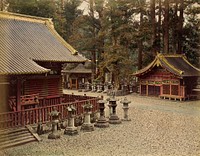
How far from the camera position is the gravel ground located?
1144 centimetres

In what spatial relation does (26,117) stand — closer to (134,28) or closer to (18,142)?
(18,142)

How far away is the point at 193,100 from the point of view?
2914 cm

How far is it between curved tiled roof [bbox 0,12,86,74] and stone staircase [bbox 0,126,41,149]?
2869 mm

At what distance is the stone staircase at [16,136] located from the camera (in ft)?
40.5

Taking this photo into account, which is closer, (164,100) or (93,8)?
(164,100)

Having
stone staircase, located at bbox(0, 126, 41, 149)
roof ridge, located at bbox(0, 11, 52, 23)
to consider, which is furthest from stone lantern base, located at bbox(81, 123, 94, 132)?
roof ridge, located at bbox(0, 11, 52, 23)

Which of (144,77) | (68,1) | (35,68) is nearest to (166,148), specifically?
(35,68)

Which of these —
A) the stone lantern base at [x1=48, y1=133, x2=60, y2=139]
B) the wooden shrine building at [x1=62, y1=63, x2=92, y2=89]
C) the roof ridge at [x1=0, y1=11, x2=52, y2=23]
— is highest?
the roof ridge at [x1=0, y1=11, x2=52, y2=23]

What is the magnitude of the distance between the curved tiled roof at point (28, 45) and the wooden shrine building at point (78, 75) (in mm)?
20459

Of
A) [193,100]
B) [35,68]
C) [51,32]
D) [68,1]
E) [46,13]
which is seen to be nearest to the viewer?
[35,68]

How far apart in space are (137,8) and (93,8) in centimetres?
833

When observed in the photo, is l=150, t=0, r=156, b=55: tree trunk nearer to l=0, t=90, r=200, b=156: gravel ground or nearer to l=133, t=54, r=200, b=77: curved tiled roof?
l=133, t=54, r=200, b=77: curved tiled roof

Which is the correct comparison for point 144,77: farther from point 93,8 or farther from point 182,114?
point 93,8

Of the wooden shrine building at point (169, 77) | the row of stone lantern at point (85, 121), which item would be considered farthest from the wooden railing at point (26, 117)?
the wooden shrine building at point (169, 77)
